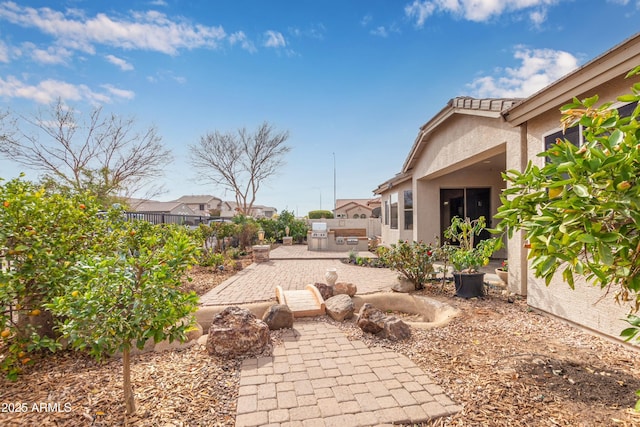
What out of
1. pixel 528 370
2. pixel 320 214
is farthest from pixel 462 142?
pixel 320 214

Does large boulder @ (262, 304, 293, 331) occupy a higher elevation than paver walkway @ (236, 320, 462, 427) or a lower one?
higher

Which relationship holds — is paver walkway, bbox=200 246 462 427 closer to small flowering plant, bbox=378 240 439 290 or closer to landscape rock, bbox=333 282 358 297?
landscape rock, bbox=333 282 358 297

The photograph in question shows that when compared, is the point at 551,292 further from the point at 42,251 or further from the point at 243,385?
the point at 42,251

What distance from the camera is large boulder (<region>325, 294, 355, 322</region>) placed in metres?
5.05

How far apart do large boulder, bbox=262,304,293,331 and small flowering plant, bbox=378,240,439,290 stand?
3.11 meters

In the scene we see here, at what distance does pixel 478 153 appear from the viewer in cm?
702

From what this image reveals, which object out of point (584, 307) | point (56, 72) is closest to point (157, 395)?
point (584, 307)

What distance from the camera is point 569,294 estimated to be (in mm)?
4477

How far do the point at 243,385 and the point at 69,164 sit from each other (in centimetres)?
1883

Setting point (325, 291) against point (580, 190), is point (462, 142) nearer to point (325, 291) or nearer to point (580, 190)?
point (325, 291)

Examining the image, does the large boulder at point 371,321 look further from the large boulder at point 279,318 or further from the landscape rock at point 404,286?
the landscape rock at point 404,286

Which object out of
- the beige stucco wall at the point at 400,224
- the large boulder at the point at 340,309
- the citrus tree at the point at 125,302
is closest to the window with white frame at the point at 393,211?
the beige stucco wall at the point at 400,224

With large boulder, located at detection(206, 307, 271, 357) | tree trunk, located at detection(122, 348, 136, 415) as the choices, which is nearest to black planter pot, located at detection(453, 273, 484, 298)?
large boulder, located at detection(206, 307, 271, 357)

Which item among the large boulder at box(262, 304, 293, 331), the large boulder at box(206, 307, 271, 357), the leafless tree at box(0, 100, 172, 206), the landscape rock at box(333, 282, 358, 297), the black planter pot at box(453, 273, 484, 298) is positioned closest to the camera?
the large boulder at box(206, 307, 271, 357)
